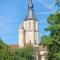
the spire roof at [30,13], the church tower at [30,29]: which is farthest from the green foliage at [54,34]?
the spire roof at [30,13]

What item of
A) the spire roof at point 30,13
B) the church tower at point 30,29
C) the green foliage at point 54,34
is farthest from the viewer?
the spire roof at point 30,13

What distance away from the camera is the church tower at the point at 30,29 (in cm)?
15150

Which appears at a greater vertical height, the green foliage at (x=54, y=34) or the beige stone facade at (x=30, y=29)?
the beige stone facade at (x=30, y=29)

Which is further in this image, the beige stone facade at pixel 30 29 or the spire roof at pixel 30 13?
the spire roof at pixel 30 13

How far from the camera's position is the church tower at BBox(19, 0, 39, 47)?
497 ft

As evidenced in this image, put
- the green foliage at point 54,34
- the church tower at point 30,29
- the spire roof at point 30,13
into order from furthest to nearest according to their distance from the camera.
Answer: the spire roof at point 30,13 < the church tower at point 30,29 < the green foliage at point 54,34

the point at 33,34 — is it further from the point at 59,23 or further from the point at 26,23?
the point at 59,23

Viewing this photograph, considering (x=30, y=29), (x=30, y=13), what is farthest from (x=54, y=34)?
(x=30, y=29)

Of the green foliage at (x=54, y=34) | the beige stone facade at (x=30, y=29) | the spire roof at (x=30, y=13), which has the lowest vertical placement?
the green foliage at (x=54, y=34)

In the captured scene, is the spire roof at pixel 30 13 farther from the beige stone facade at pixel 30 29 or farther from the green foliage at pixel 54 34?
the green foliage at pixel 54 34

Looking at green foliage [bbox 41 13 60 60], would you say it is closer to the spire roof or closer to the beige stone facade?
the beige stone facade

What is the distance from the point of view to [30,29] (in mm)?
152500

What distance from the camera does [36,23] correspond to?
154 metres

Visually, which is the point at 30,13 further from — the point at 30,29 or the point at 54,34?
the point at 54,34
